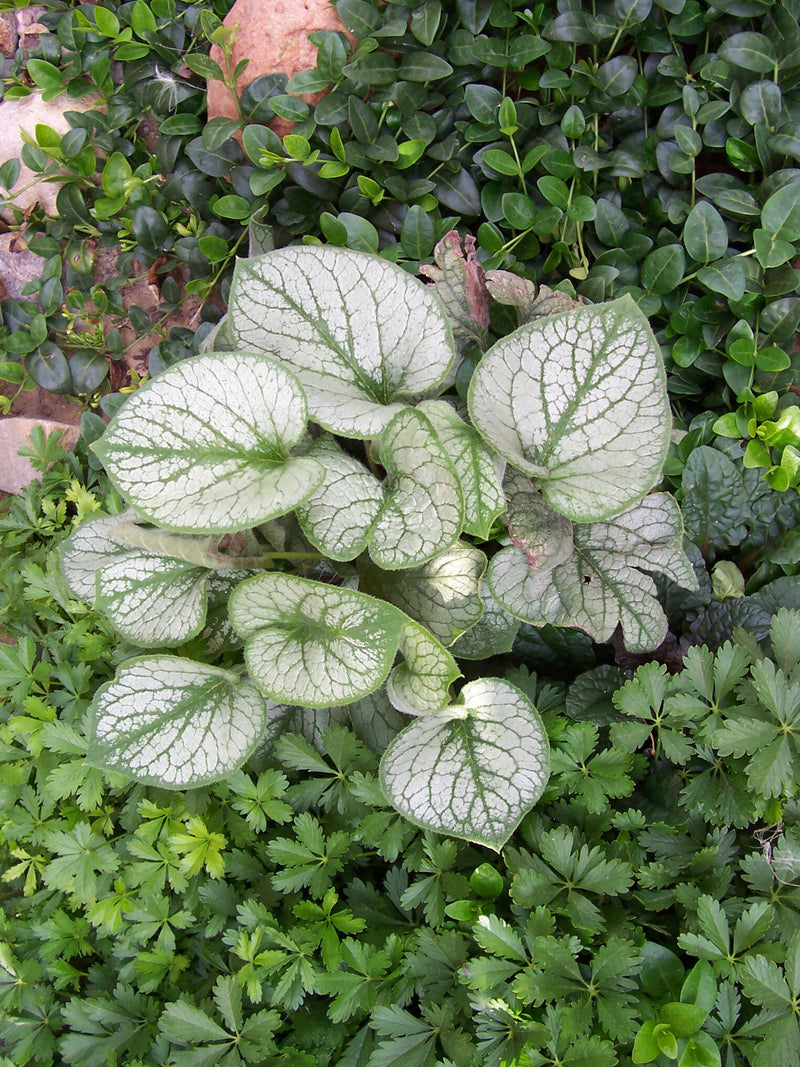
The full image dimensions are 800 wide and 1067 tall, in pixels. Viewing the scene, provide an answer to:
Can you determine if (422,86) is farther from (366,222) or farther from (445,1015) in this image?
(445,1015)

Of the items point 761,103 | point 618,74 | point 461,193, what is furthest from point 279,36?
point 761,103

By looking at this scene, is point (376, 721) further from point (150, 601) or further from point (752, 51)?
point (752, 51)

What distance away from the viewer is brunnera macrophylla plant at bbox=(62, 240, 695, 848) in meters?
1.10

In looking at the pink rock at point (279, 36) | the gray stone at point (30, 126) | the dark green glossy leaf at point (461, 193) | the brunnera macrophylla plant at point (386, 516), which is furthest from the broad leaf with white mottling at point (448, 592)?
the gray stone at point (30, 126)

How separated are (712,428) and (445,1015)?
1192 mm

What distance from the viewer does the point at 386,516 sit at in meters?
1.17

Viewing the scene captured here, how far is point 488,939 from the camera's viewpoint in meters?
1.08

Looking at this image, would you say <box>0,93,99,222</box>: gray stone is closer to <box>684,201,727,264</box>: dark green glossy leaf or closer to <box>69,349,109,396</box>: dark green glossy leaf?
<box>69,349,109,396</box>: dark green glossy leaf

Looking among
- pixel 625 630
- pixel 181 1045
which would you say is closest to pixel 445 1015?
pixel 181 1045

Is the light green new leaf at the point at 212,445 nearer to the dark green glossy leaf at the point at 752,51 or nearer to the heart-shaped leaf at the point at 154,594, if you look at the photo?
the heart-shaped leaf at the point at 154,594

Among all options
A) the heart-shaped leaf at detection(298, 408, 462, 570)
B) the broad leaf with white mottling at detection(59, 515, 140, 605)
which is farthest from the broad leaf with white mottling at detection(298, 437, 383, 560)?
the broad leaf with white mottling at detection(59, 515, 140, 605)

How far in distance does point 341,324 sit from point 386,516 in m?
0.34

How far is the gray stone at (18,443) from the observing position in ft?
6.98

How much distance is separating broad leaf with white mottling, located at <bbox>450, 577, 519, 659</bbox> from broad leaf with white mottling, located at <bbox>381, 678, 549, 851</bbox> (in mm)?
106
